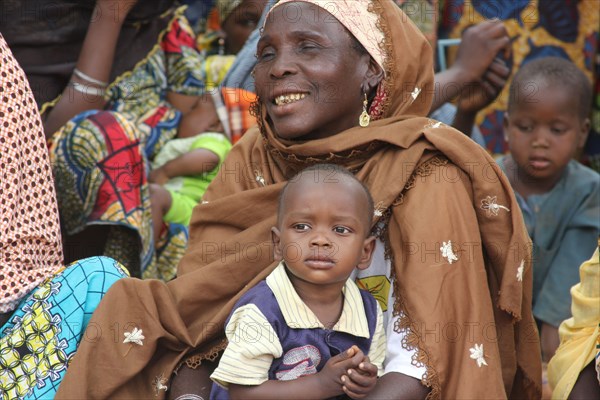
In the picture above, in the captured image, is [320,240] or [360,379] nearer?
[360,379]

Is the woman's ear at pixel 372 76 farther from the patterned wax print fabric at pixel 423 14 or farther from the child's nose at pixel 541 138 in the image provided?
the patterned wax print fabric at pixel 423 14

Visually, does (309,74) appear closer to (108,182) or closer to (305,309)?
(305,309)

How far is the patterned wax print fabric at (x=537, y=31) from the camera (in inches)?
244

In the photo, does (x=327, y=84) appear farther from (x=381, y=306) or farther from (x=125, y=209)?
(x=125, y=209)

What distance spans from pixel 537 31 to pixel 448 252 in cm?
351

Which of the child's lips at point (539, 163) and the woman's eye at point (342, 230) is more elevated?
the woman's eye at point (342, 230)

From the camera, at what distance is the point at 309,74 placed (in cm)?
343

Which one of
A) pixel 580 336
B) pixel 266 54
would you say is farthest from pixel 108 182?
pixel 580 336

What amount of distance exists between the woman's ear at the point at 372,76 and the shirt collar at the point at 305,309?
0.81 m

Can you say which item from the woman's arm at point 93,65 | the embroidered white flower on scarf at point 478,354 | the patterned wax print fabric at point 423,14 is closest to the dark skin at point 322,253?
the embroidered white flower on scarf at point 478,354

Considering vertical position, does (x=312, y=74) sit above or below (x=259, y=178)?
above

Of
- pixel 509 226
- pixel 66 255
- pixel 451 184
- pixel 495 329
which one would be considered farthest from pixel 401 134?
pixel 66 255

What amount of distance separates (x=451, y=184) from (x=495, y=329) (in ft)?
1.58

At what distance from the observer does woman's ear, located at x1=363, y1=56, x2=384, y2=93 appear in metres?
3.54
